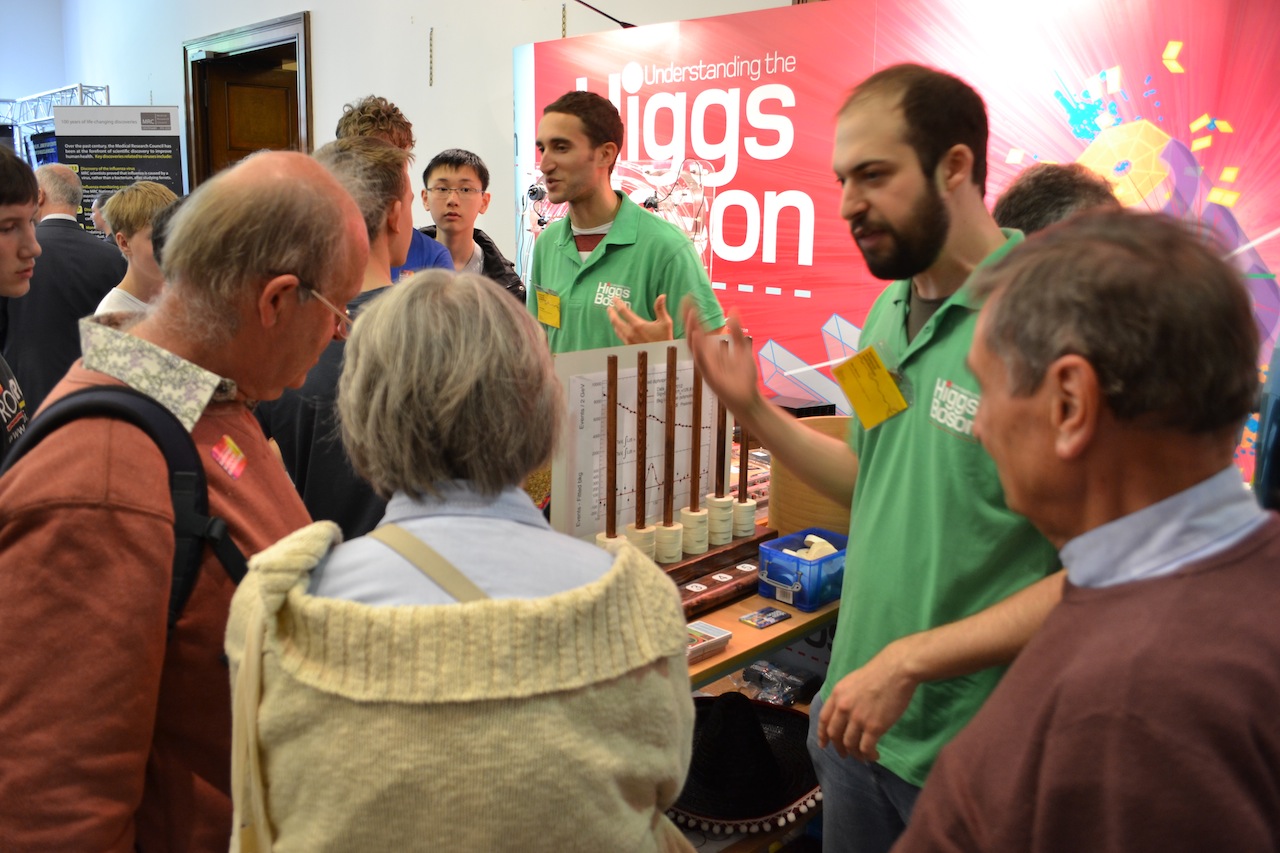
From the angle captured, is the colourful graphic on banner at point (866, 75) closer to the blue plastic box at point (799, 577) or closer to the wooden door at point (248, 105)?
the blue plastic box at point (799, 577)

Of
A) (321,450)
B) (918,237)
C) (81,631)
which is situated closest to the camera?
(81,631)

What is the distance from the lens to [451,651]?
0.88m

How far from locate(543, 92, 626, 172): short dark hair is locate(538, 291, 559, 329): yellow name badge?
515mm

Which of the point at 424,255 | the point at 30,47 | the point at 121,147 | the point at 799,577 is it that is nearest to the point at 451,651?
the point at 799,577

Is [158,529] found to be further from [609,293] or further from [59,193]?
[59,193]

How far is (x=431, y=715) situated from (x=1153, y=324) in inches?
26.7

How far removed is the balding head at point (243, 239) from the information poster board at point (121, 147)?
26.4ft

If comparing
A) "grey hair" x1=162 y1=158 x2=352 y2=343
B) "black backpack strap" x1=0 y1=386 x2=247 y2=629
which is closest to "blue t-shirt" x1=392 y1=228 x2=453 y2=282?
"grey hair" x1=162 y1=158 x2=352 y2=343

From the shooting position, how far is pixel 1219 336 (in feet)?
2.41

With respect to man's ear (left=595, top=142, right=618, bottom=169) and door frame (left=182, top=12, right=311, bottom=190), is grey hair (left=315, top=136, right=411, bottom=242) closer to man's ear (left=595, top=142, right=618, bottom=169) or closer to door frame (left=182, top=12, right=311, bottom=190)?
man's ear (left=595, top=142, right=618, bottom=169)

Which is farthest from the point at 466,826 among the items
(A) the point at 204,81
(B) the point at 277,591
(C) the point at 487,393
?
(A) the point at 204,81

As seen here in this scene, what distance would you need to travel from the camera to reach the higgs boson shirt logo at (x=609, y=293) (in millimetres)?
3070

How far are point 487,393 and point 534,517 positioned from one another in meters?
0.14

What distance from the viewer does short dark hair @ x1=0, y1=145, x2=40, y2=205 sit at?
227cm
